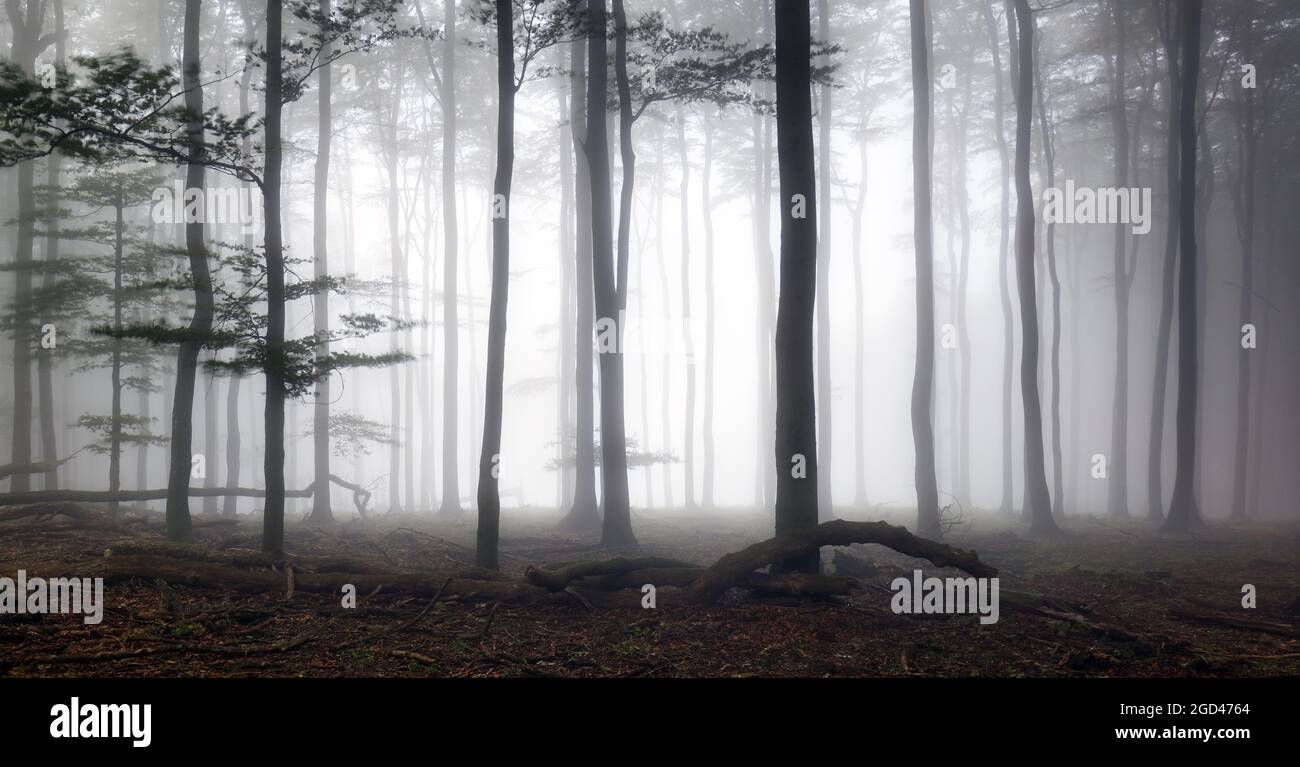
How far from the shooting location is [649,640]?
765 cm

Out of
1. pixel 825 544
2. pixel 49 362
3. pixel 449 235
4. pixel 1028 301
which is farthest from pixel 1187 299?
pixel 49 362

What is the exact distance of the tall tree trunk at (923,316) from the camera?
16.8m

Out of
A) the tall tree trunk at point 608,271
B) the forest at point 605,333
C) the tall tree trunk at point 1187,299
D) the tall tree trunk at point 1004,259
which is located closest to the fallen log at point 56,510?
the forest at point 605,333

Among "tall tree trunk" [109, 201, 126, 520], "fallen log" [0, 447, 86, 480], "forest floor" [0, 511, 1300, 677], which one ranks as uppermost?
"tall tree trunk" [109, 201, 126, 520]

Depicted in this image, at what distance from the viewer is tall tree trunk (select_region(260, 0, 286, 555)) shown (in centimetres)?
1031

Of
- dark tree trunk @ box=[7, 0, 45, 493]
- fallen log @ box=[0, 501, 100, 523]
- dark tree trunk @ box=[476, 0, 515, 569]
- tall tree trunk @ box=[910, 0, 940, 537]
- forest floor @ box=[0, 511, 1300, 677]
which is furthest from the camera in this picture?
tall tree trunk @ box=[910, 0, 940, 537]

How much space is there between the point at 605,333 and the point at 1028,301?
37.3ft

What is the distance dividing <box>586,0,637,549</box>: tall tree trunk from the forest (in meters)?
0.08

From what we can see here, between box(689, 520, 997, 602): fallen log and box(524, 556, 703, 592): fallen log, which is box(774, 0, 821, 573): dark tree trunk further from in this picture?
box(524, 556, 703, 592): fallen log

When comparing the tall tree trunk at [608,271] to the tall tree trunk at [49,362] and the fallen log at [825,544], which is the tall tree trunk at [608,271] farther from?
the tall tree trunk at [49,362]

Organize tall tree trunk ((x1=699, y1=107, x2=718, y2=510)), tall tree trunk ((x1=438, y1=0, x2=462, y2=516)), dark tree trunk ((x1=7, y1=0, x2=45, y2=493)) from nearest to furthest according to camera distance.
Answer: dark tree trunk ((x1=7, y1=0, x2=45, y2=493)) < tall tree trunk ((x1=438, y1=0, x2=462, y2=516)) < tall tree trunk ((x1=699, y1=107, x2=718, y2=510))

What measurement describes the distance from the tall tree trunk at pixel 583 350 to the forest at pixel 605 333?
0.12 metres

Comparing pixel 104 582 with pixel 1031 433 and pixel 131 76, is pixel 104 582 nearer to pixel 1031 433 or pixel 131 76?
pixel 131 76

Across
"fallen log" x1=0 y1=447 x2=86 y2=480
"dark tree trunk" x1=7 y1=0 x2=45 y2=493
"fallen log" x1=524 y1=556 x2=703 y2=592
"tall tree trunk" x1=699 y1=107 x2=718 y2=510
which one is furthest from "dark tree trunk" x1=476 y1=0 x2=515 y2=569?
"tall tree trunk" x1=699 y1=107 x2=718 y2=510
